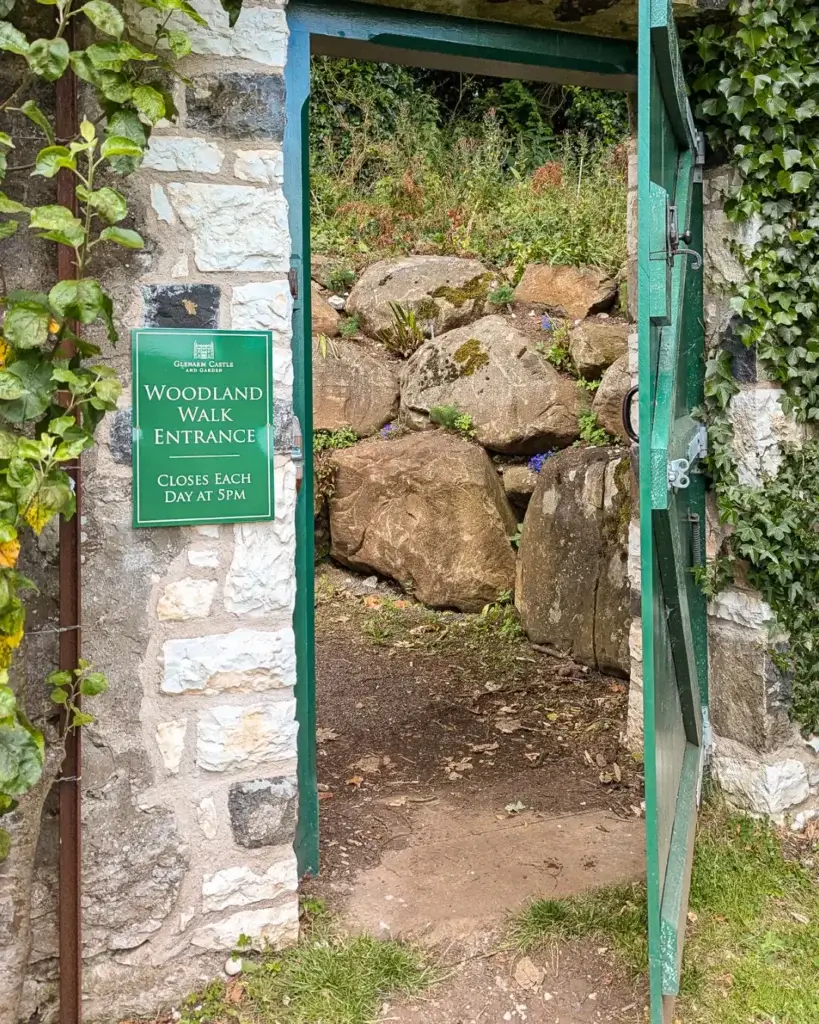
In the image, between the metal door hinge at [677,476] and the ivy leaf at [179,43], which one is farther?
the metal door hinge at [677,476]

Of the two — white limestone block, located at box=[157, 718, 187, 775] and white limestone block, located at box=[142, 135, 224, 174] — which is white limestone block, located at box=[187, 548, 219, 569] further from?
white limestone block, located at box=[142, 135, 224, 174]

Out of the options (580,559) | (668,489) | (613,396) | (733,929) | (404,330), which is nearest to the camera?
(668,489)

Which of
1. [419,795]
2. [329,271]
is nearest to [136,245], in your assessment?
[419,795]

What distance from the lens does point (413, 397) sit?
23.5ft

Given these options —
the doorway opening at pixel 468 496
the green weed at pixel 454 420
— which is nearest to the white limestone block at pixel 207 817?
the doorway opening at pixel 468 496

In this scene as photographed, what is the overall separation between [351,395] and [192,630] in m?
5.02

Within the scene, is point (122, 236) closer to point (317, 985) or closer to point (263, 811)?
point (263, 811)

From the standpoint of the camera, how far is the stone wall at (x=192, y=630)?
245 centimetres

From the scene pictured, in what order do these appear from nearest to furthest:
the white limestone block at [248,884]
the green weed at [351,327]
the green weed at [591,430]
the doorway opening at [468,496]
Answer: the white limestone block at [248,884], the doorway opening at [468,496], the green weed at [591,430], the green weed at [351,327]

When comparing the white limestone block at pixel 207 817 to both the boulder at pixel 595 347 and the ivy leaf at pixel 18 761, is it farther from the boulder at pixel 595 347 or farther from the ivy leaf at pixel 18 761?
the boulder at pixel 595 347

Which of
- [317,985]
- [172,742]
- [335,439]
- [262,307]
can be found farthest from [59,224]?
[335,439]

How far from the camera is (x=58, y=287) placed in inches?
83.2

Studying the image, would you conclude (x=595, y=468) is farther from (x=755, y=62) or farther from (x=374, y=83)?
(x=374, y=83)

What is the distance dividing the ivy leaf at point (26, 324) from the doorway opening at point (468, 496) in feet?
6.27
